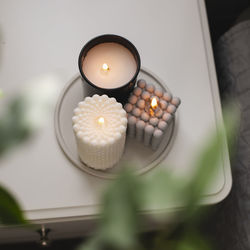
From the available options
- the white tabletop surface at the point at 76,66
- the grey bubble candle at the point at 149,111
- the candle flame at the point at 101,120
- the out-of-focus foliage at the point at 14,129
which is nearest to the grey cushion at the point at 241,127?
the white tabletop surface at the point at 76,66

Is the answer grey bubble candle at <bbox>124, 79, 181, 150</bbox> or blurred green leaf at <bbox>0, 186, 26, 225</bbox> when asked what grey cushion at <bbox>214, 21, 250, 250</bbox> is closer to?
grey bubble candle at <bbox>124, 79, 181, 150</bbox>

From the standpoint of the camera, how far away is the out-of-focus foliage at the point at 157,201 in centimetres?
19

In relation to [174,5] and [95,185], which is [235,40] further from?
[95,185]

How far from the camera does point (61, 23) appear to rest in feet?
2.52

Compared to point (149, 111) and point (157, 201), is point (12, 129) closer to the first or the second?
point (157, 201)

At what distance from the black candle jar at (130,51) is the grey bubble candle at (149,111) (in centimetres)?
2

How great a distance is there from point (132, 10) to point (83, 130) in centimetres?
32

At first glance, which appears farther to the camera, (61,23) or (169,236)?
(61,23)

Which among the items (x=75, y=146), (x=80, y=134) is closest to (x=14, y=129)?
(x=80, y=134)

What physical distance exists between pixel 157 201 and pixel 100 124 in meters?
0.39

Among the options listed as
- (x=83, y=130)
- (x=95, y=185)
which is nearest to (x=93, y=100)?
(x=83, y=130)

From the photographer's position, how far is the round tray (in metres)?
0.69

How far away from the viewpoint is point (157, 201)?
197mm

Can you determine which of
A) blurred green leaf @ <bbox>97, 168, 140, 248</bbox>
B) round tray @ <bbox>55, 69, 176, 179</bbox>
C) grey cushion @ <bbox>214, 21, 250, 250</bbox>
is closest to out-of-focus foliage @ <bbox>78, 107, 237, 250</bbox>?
blurred green leaf @ <bbox>97, 168, 140, 248</bbox>
